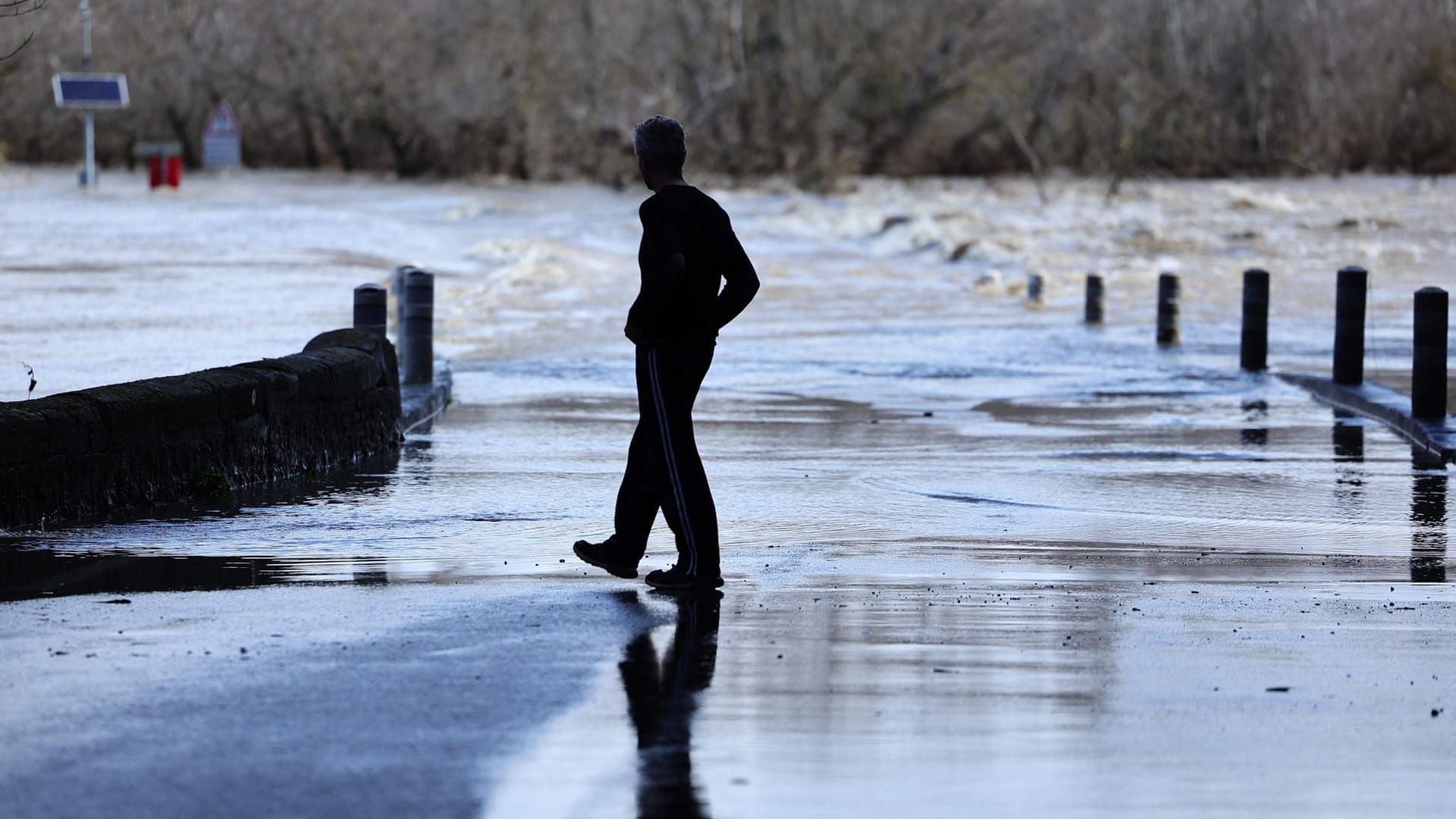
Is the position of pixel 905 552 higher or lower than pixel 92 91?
lower

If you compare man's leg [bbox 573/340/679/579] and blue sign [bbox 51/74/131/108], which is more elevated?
blue sign [bbox 51/74/131/108]

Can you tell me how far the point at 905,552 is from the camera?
396 inches

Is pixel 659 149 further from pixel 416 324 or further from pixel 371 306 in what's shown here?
pixel 416 324

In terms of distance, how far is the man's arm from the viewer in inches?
337

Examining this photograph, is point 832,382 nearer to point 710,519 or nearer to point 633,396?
point 633,396

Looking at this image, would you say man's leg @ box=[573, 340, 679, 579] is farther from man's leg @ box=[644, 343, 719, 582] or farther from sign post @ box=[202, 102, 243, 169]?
sign post @ box=[202, 102, 243, 169]

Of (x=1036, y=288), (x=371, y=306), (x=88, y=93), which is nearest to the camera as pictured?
(x=371, y=306)

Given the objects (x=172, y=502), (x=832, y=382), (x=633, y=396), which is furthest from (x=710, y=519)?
(x=832, y=382)

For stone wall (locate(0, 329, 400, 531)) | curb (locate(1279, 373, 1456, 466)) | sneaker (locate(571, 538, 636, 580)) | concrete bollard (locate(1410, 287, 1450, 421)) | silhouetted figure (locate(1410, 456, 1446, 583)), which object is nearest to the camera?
sneaker (locate(571, 538, 636, 580))

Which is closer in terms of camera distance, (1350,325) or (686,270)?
(686,270)

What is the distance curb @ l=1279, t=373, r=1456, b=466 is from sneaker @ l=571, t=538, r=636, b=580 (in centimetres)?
697

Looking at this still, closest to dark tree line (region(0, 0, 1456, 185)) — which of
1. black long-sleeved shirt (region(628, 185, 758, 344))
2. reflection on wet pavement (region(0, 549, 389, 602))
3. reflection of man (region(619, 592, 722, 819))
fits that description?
reflection on wet pavement (region(0, 549, 389, 602))

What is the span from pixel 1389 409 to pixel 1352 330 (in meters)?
1.85

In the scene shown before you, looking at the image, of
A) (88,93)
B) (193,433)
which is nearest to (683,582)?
(193,433)
